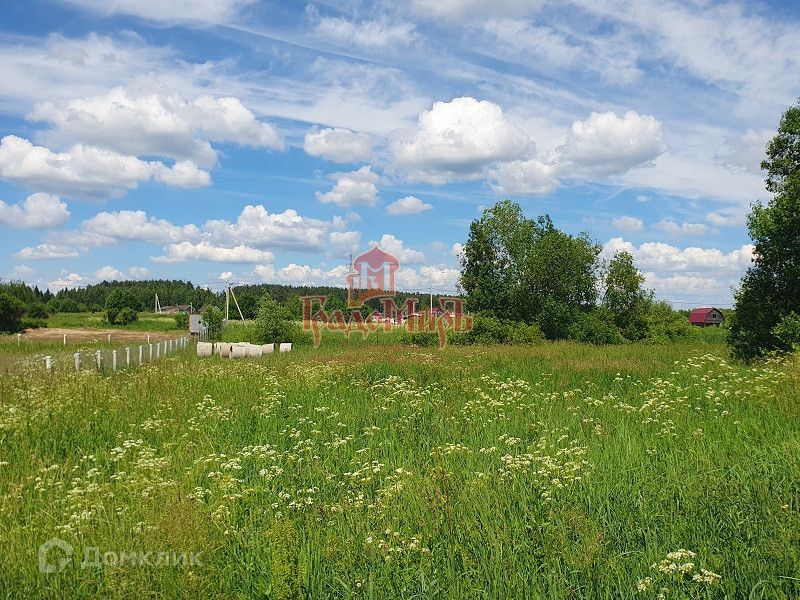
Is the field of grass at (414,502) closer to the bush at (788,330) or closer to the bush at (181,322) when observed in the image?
the bush at (788,330)

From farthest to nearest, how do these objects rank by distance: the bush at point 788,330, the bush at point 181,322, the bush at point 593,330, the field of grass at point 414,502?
1. the bush at point 181,322
2. the bush at point 593,330
3. the bush at point 788,330
4. the field of grass at point 414,502

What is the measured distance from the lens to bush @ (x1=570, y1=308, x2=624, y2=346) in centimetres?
4194

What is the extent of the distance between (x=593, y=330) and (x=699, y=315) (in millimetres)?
58450

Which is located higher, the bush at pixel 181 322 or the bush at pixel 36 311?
the bush at pixel 36 311

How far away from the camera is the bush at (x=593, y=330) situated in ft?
138

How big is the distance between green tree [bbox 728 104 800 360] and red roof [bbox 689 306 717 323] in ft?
243

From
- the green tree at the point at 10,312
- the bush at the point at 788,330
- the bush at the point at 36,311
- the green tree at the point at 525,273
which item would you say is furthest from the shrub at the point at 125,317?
the bush at the point at 788,330

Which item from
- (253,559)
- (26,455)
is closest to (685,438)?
(253,559)

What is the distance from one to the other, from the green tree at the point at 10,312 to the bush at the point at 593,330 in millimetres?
62140

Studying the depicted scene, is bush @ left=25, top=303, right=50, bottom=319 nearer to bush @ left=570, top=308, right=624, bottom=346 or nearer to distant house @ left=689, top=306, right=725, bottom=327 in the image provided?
bush @ left=570, top=308, right=624, bottom=346

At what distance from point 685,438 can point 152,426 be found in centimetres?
786

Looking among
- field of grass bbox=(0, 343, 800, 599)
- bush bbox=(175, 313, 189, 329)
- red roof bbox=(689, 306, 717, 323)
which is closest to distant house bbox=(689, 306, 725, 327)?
red roof bbox=(689, 306, 717, 323)

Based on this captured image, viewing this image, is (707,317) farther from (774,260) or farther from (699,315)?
(774,260)

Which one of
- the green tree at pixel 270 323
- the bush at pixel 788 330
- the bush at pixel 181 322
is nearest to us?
the bush at pixel 788 330
